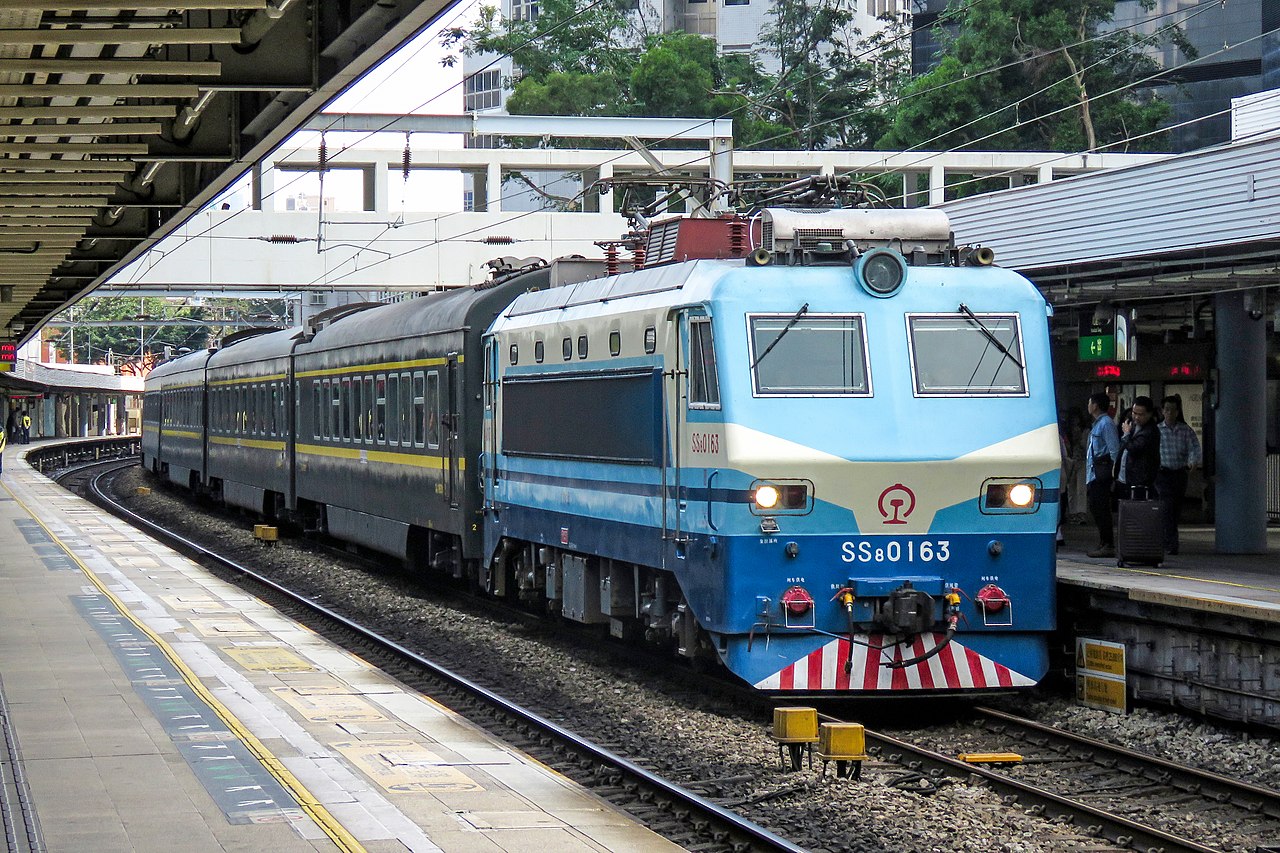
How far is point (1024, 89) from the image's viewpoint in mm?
61938

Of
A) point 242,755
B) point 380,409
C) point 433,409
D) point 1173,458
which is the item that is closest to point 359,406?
Result: point 380,409

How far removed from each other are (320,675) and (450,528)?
5.04m

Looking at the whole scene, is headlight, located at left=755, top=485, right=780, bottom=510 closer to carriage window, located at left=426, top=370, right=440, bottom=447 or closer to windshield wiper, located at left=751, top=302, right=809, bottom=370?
windshield wiper, located at left=751, top=302, right=809, bottom=370

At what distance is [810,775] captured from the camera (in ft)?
34.6

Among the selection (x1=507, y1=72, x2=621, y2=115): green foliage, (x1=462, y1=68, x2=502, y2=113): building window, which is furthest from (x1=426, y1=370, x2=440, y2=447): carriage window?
(x1=462, y1=68, x2=502, y2=113): building window

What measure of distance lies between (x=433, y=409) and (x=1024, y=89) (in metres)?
46.7

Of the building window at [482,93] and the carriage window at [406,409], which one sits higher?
the building window at [482,93]

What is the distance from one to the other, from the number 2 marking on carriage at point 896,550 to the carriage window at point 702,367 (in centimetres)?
132

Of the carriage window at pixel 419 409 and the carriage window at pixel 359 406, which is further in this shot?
the carriage window at pixel 359 406

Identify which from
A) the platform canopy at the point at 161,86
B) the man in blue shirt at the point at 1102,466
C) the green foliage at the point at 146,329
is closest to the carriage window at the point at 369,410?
the platform canopy at the point at 161,86

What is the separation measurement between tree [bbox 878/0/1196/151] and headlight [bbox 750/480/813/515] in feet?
159

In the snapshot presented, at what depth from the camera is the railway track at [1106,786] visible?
9.29m

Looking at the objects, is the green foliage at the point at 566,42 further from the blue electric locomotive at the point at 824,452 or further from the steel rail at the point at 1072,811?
the steel rail at the point at 1072,811

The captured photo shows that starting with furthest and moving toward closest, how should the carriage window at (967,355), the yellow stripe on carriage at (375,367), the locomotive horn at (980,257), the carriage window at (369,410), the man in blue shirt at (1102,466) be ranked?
the carriage window at (369,410) → the yellow stripe on carriage at (375,367) → the man in blue shirt at (1102,466) → the locomotive horn at (980,257) → the carriage window at (967,355)
